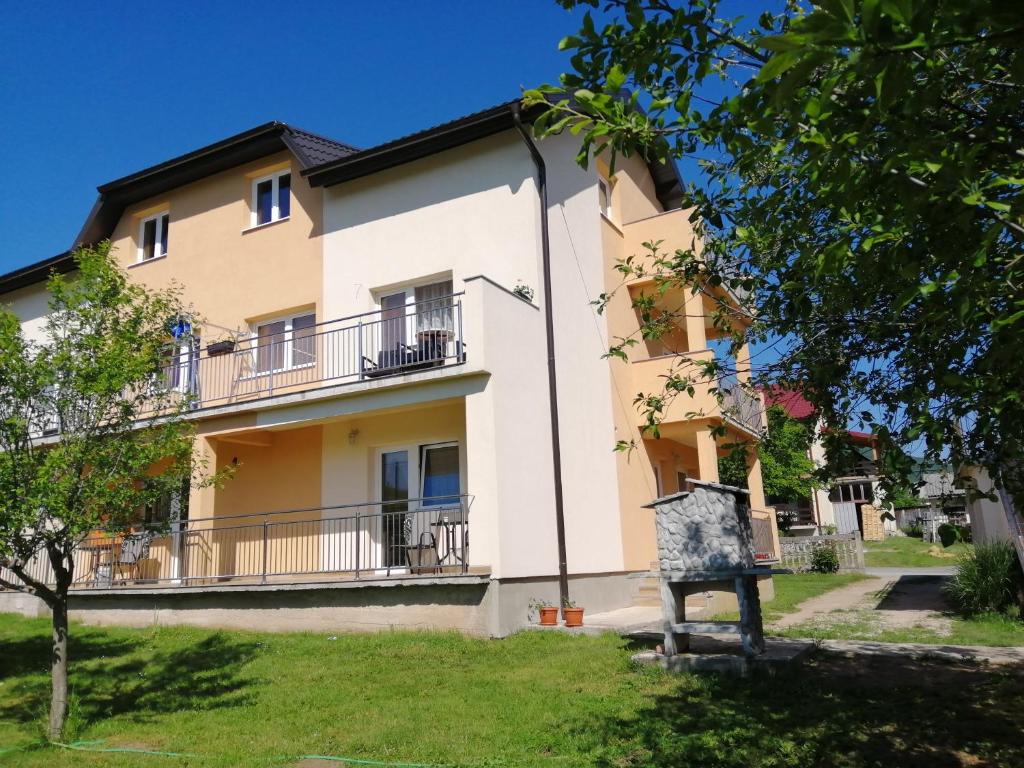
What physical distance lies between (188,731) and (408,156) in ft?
35.6

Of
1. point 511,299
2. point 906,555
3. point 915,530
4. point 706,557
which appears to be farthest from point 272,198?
point 915,530

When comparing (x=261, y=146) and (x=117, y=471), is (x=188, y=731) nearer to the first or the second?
(x=117, y=471)

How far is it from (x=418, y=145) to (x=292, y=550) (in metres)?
7.78

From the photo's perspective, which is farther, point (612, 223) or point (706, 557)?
point (612, 223)

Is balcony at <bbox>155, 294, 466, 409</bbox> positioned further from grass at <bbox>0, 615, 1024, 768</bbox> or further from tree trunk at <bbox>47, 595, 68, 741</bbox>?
tree trunk at <bbox>47, 595, 68, 741</bbox>

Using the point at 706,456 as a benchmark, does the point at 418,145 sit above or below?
above

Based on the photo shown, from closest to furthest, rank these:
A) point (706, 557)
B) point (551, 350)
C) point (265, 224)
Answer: point (706, 557), point (551, 350), point (265, 224)

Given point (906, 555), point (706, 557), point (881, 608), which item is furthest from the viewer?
point (906, 555)

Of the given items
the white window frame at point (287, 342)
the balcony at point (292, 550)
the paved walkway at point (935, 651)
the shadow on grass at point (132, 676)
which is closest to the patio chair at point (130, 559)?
the balcony at point (292, 550)

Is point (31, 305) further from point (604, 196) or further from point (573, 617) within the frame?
point (573, 617)

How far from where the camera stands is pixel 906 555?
99.0ft

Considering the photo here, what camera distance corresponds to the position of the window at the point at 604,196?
1519 centimetres

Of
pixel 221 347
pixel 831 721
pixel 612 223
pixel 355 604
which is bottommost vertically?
pixel 831 721

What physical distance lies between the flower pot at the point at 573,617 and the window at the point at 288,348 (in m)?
7.01
